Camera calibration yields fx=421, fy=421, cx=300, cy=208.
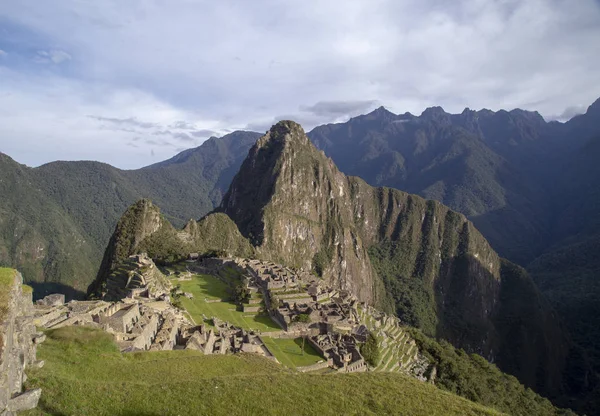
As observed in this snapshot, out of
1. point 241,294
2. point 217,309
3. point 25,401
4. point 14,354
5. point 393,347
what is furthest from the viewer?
point 393,347

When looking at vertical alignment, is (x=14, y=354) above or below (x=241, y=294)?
above

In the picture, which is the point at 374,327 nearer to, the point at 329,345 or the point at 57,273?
the point at 329,345

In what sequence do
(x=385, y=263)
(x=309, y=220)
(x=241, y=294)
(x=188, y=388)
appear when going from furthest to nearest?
1. (x=385, y=263)
2. (x=309, y=220)
3. (x=241, y=294)
4. (x=188, y=388)

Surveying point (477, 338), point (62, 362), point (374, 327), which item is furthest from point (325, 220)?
point (62, 362)

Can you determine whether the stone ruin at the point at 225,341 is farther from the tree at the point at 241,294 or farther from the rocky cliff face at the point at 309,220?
the rocky cliff face at the point at 309,220

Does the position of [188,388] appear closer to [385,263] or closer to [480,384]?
[480,384]

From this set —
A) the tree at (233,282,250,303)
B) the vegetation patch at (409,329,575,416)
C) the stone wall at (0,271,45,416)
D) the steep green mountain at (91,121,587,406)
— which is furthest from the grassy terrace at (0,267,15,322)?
the steep green mountain at (91,121,587,406)

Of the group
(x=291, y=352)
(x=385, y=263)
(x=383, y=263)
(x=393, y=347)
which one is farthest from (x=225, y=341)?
(x=385, y=263)
